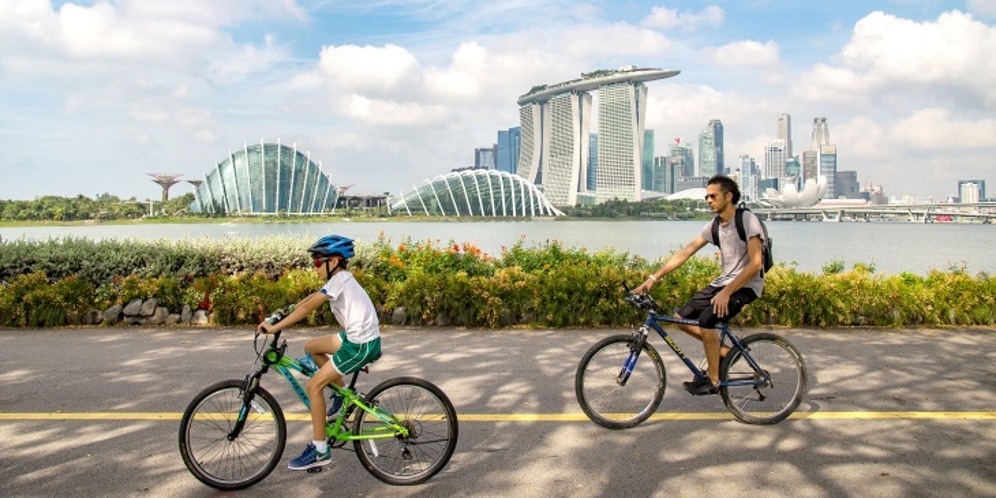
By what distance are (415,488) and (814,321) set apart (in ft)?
20.9

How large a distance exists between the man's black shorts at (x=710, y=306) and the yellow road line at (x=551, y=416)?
68cm

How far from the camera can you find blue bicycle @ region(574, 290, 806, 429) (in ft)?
15.2

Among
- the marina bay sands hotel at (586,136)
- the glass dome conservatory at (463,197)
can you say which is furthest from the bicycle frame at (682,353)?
the marina bay sands hotel at (586,136)

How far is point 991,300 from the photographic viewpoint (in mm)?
8453

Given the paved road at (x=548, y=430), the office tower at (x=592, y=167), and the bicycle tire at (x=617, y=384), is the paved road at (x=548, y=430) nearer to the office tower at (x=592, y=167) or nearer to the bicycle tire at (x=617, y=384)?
the bicycle tire at (x=617, y=384)

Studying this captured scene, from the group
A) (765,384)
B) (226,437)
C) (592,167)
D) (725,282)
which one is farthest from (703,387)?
(592,167)

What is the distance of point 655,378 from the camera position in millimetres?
4719

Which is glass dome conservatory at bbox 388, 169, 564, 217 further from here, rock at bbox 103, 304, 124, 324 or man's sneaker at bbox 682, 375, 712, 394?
man's sneaker at bbox 682, 375, 712, 394

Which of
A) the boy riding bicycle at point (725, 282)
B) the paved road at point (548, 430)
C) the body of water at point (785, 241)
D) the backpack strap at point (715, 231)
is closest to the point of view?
the paved road at point (548, 430)

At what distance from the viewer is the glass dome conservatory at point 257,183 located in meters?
109

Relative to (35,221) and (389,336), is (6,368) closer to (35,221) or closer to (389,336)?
(389,336)

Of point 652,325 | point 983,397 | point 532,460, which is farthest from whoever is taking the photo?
point 983,397

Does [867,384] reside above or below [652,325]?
below

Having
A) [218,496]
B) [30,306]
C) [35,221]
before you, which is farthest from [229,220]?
[218,496]
